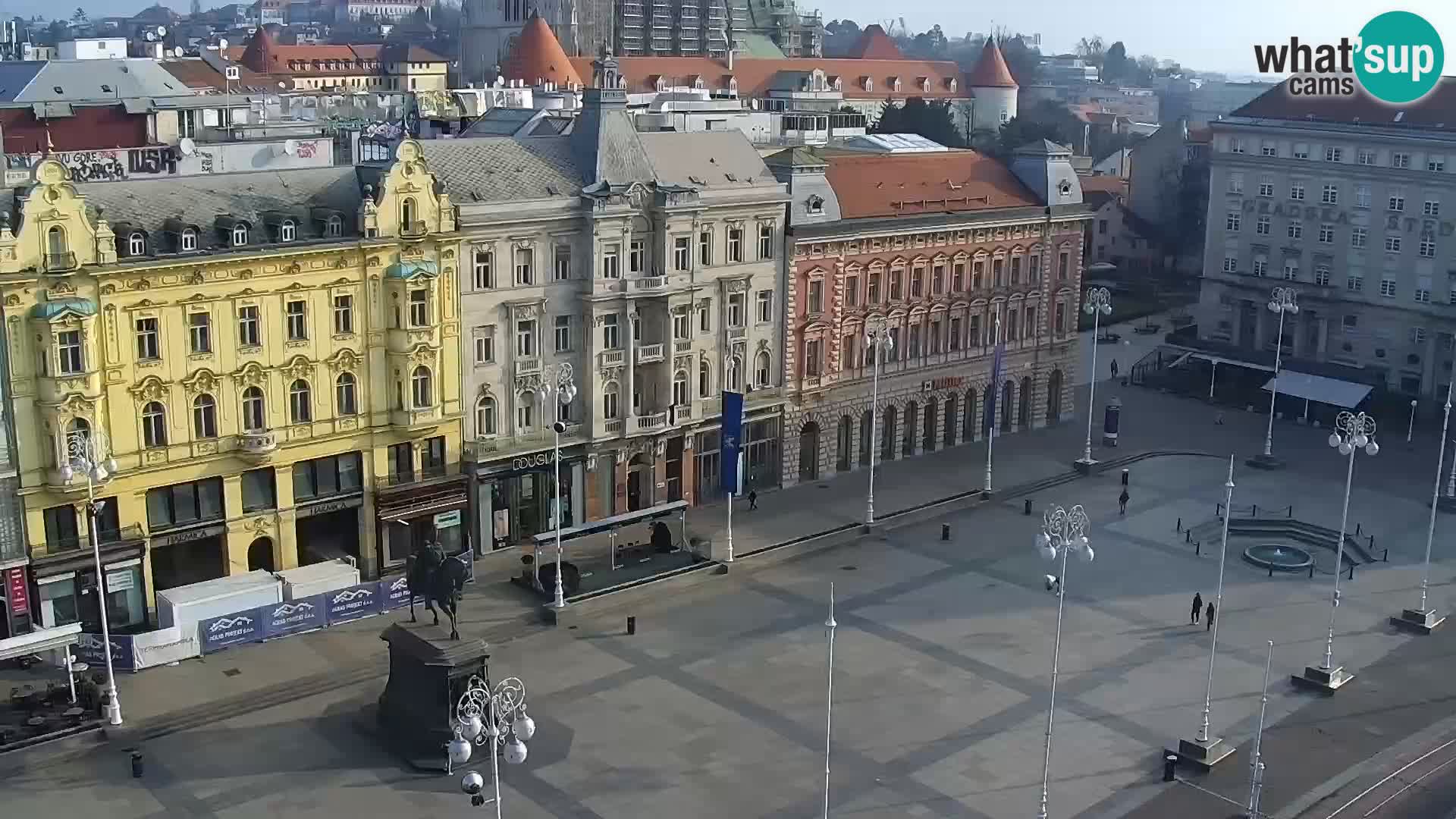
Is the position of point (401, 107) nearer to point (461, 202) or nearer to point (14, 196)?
point (461, 202)

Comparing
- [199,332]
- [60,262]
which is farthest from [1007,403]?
[60,262]

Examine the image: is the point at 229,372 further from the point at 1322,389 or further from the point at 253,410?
the point at 1322,389

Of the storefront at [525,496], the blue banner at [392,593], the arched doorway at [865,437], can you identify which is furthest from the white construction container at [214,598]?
the arched doorway at [865,437]

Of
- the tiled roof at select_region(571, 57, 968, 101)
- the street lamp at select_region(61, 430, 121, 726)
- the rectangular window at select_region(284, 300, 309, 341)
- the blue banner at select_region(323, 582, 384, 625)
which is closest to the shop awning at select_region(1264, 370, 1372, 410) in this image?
the blue banner at select_region(323, 582, 384, 625)

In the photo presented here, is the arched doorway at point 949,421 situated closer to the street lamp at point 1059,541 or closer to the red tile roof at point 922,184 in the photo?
the red tile roof at point 922,184

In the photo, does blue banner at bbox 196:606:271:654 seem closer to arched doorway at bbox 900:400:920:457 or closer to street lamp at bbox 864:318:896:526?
street lamp at bbox 864:318:896:526

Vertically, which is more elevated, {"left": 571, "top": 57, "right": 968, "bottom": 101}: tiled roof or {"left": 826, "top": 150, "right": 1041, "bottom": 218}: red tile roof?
{"left": 571, "top": 57, "right": 968, "bottom": 101}: tiled roof
